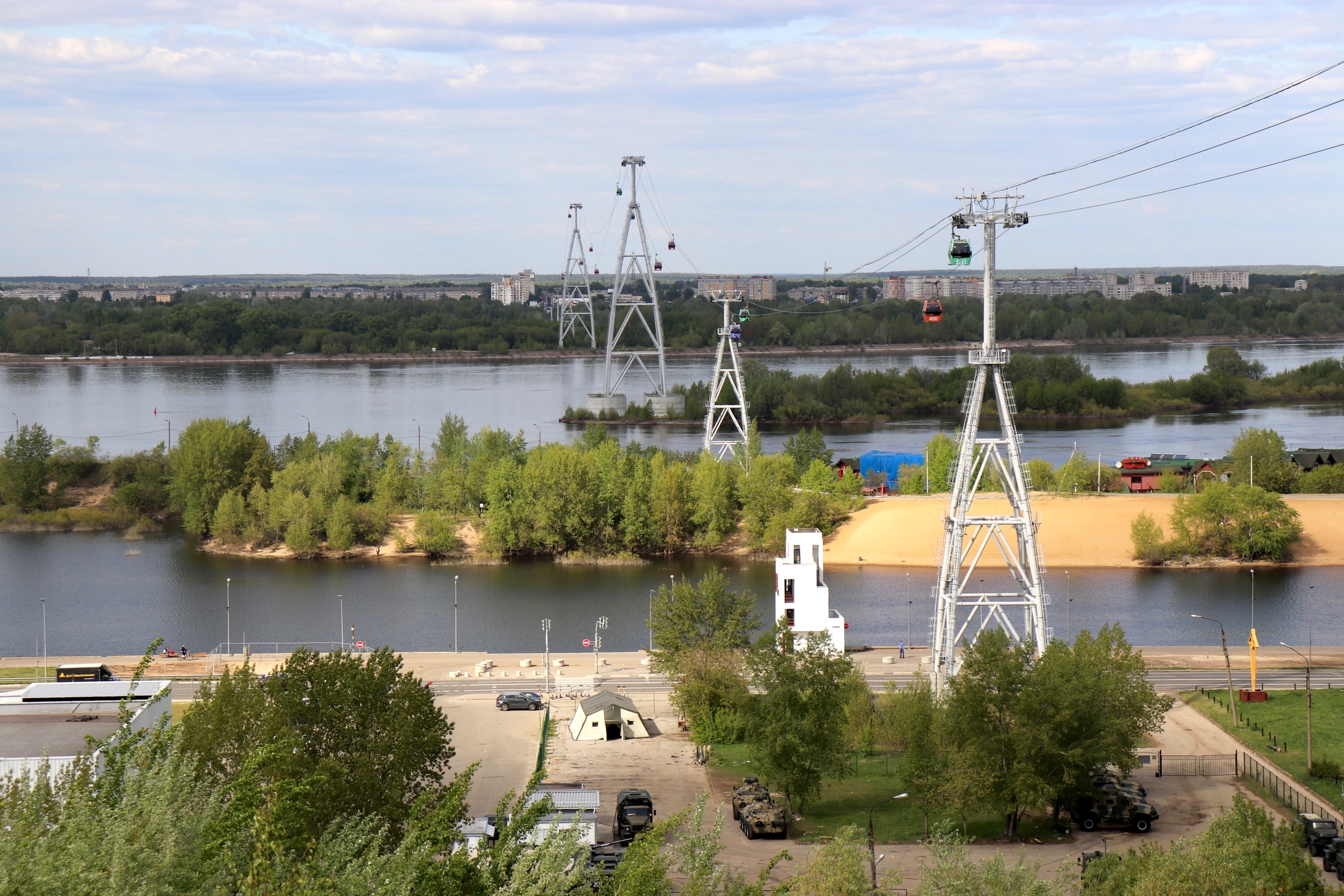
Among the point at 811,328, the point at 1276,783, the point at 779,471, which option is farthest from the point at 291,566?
the point at 811,328

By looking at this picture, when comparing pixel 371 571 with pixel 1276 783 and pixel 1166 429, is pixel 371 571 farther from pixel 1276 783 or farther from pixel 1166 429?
pixel 1166 429

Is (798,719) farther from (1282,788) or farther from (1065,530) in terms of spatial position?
(1065,530)

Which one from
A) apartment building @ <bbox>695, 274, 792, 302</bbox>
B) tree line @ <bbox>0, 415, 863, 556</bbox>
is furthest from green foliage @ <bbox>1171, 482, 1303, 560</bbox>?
apartment building @ <bbox>695, 274, 792, 302</bbox>

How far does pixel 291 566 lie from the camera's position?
2517cm

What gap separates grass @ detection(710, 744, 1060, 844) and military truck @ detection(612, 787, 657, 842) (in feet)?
2.41

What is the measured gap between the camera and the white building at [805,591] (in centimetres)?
1579

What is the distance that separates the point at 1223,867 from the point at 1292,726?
269 inches

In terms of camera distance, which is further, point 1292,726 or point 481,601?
point 481,601

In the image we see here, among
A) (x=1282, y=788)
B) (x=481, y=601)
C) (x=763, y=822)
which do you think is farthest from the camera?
(x=481, y=601)

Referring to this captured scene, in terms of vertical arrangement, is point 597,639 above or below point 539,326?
below

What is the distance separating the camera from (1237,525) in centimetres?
2430

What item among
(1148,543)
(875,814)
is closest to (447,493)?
(1148,543)

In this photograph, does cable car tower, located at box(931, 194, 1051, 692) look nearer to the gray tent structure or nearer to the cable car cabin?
the cable car cabin

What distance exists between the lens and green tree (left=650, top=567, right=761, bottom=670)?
14281 millimetres
